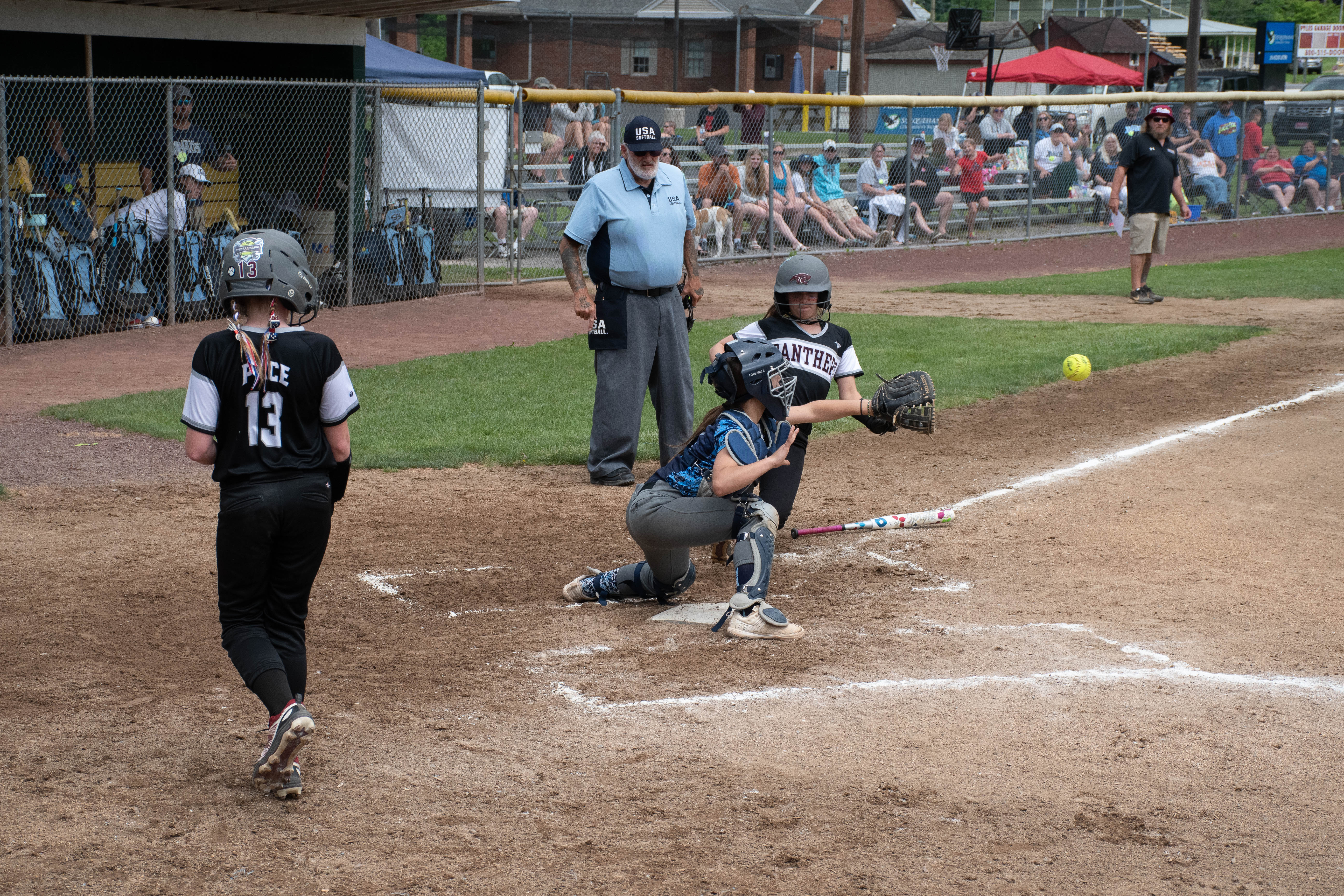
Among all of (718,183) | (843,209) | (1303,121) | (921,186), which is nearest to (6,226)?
(718,183)

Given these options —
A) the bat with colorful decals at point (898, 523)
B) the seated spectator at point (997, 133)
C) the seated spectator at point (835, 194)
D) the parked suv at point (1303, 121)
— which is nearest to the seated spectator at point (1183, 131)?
the parked suv at point (1303, 121)

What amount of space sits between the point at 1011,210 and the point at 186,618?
1912 cm

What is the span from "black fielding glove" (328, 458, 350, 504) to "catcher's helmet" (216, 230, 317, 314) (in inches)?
18.5

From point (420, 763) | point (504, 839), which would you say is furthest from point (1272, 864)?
point (420, 763)

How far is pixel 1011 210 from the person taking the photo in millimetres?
22531

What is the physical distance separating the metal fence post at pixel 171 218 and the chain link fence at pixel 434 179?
3 centimetres

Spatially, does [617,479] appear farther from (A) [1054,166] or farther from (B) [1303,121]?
(B) [1303,121]

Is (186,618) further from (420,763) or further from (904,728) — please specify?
(904,728)

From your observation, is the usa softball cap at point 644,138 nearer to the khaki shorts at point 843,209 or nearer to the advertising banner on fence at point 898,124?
the khaki shorts at point 843,209

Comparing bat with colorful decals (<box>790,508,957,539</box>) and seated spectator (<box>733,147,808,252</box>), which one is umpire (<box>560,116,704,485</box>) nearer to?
bat with colorful decals (<box>790,508,957,539</box>)

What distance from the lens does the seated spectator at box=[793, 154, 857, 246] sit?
64.2 feet

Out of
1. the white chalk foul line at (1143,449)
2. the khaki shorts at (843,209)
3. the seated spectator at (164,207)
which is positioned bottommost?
the white chalk foul line at (1143,449)

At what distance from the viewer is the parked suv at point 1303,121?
83.0ft

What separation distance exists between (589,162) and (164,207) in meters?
5.70
